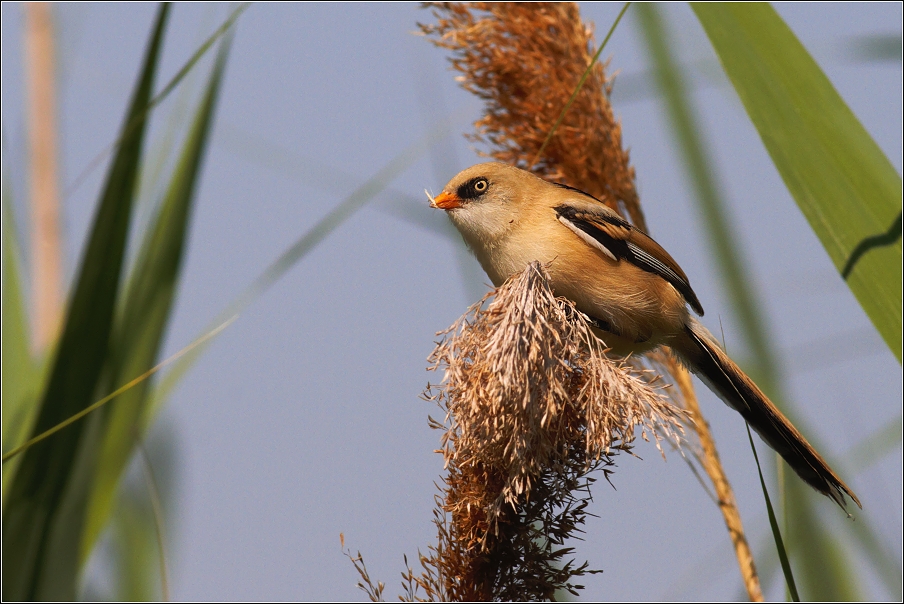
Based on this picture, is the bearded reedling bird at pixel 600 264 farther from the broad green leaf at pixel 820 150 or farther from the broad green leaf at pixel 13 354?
the broad green leaf at pixel 13 354

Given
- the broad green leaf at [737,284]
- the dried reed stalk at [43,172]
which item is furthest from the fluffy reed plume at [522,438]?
the dried reed stalk at [43,172]

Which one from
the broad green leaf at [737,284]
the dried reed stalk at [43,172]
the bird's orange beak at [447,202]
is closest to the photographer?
the broad green leaf at [737,284]

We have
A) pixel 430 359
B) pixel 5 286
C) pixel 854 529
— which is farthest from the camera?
pixel 854 529

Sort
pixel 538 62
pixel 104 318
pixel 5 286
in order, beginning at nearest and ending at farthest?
pixel 104 318 → pixel 5 286 → pixel 538 62

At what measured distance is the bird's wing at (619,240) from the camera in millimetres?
3137

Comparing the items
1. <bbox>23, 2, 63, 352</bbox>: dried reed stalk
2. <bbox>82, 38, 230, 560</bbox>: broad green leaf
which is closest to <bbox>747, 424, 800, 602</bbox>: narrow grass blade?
<bbox>82, 38, 230, 560</bbox>: broad green leaf

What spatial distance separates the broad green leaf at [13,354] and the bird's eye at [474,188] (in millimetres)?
1639

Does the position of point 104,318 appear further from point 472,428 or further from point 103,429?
point 472,428

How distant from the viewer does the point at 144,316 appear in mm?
1937

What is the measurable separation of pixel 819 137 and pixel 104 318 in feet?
6.37

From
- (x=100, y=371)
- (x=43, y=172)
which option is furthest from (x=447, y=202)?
(x=100, y=371)

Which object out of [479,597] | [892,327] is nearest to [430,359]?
[479,597]

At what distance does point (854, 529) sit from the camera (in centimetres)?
270

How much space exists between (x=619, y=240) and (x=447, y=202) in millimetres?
719
